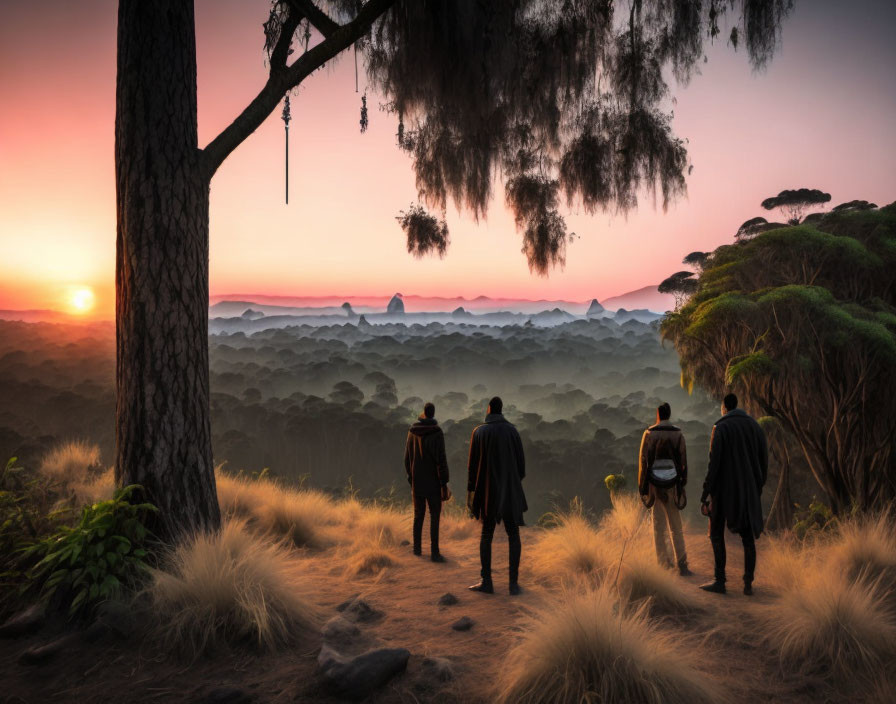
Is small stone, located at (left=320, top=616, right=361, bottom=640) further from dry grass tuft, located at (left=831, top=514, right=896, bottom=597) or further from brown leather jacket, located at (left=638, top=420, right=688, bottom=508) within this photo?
dry grass tuft, located at (left=831, top=514, right=896, bottom=597)

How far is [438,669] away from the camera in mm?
3373

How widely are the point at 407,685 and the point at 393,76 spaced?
635 cm

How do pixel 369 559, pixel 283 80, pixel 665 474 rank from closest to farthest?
pixel 283 80, pixel 665 474, pixel 369 559

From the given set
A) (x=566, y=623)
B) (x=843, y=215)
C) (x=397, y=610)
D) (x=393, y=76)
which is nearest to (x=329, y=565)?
(x=397, y=610)

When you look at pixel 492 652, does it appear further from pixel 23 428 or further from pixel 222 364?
pixel 222 364

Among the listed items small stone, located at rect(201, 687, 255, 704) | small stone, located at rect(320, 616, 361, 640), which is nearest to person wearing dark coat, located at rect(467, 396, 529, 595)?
small stone, located at rect(320, 616, 361, 640)

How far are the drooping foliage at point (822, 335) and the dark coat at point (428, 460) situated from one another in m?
4.41

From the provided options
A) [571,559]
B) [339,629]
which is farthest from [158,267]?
[571,559]

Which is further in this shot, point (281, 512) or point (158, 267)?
point (281, 512)

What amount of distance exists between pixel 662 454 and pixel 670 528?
88 centimetres

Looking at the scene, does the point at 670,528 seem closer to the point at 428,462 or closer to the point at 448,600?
the point at 448,600

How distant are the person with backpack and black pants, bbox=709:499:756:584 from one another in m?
0.46

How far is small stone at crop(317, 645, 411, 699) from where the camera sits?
3111 millimetres

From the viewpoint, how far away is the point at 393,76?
6445 millimetres
